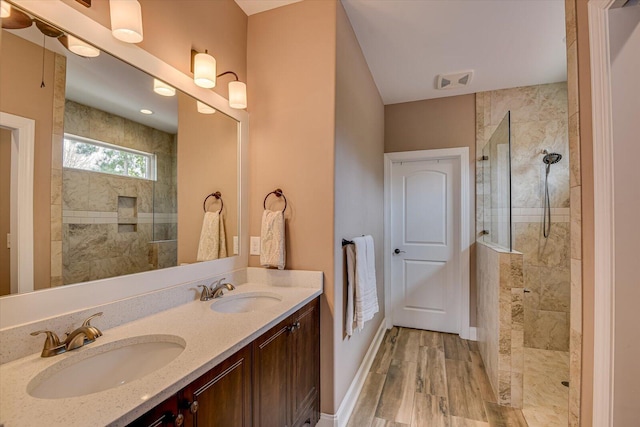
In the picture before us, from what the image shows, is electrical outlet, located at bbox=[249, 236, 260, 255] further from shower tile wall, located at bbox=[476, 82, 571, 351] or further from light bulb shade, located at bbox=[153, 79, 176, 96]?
shower tile wall, located at bbox=[476, 82, 571, 351]

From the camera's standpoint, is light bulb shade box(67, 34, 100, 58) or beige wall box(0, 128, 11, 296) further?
light bulb shade box(67, 34, 100, 58)

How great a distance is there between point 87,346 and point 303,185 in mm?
1239

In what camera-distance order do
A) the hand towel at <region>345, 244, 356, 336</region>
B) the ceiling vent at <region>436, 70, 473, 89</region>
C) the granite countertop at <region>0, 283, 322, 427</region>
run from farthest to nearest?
1. the ceiling vent at <region>436, 70, 473, 89</region>
2. the hand towel at <region>345, 244, 356, 336</region>
3. the granite countertop at <region>0, 283, 322, 427</region>

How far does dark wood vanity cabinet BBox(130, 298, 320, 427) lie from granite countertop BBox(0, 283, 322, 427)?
5cm

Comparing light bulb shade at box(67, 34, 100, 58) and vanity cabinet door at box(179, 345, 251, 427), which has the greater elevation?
light bulb shade at box(67, 34, 100, 58)

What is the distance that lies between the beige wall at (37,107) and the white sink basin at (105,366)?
29 centimetres

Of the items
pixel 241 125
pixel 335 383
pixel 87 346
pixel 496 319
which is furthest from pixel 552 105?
pixel 87 346

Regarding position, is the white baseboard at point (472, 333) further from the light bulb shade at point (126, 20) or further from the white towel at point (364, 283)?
the light bulb shade at point (126, 20)

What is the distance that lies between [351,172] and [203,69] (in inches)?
44.2

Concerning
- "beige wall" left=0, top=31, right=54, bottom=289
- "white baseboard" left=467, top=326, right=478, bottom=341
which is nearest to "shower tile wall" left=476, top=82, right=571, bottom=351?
"white baseboard" left=467, top=326, right=478, bottom=341

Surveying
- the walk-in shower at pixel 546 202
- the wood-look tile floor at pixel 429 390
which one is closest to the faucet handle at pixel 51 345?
the wood-look tile floor at pixel 429 390

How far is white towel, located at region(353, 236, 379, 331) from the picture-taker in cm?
198

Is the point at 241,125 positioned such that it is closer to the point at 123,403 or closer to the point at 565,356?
the point at 123,403

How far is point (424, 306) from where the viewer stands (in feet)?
11.2
